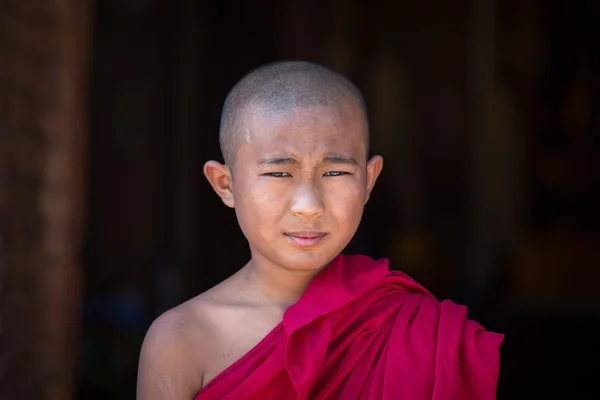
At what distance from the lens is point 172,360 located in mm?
1571

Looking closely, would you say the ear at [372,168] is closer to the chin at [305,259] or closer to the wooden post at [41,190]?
the chin at [305,259]

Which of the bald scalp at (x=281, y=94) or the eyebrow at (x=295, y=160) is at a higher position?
the bald scalp at (x=281, y=94)

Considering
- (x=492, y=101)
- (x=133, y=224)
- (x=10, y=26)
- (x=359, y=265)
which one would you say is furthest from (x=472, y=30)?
(x=359, y=265)

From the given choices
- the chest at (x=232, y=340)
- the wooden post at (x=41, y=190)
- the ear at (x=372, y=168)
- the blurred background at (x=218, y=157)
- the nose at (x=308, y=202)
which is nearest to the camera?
the nose at (x=308, y=202)

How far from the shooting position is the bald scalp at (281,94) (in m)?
1.58

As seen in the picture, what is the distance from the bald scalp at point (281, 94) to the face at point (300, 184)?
2 cm

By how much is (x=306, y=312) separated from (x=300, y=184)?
258 mm

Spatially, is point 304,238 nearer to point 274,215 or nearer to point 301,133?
point 274,215

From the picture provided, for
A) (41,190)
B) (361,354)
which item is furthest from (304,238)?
(41,190)

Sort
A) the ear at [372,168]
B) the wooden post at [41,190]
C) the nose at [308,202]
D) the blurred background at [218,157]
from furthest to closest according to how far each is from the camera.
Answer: the blurred background at [218,157]
the wooden post at [41,190]
the ear at [372,168]
the nose at [308,202]

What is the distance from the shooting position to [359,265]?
174 centimetres

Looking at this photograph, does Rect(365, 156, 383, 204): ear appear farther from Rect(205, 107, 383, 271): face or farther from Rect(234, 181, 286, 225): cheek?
Rect(234, 181, 286, 225): cheek

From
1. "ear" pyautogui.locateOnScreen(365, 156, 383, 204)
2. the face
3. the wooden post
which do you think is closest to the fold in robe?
the face

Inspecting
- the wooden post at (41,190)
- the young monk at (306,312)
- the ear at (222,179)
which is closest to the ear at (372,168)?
the young monk at (306,312)
